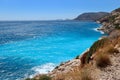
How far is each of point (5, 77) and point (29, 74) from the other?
111 inches

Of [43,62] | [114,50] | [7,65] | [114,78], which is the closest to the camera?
[114,78]

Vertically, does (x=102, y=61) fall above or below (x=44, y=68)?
above

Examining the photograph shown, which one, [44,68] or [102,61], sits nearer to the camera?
[102,61]

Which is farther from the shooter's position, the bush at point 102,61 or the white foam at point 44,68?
the white foam at point 44,68

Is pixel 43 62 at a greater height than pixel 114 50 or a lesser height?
lesser

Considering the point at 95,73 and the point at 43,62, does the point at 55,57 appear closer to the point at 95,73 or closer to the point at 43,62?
the point at 43,62

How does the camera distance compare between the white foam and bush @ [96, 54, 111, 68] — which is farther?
the white foam

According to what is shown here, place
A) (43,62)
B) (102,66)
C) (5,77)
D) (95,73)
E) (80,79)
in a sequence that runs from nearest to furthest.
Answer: (80,79) → (95,73) → (102,66) → (5,77) → (43,62)

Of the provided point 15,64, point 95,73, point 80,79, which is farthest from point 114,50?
point 15,64

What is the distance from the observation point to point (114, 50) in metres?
11.8

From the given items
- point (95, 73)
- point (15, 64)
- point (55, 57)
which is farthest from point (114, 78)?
point (55, 57)

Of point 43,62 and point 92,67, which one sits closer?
point 92,67

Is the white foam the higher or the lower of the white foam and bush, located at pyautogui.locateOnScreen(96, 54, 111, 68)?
the lower

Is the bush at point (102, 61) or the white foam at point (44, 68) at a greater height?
the bush at point (102, 61)
